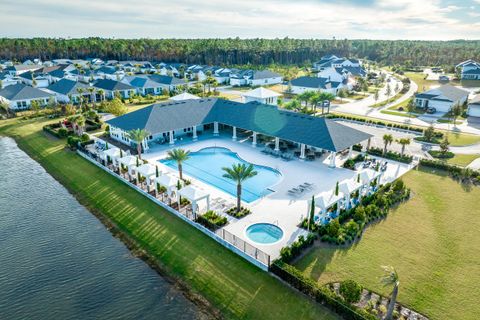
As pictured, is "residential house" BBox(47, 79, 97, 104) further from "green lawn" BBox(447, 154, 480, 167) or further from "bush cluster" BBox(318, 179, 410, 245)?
"green lawn" BBox(447, 154, 480, 167)

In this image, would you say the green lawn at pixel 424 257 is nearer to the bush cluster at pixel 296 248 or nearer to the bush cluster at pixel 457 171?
the bush cluster at pixel 296 248

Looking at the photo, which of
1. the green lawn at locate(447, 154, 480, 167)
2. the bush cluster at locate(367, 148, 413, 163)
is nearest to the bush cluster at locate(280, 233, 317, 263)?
the bush cluster at locate(367, 148, 413, 163)

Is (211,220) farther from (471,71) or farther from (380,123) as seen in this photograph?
(471,71)

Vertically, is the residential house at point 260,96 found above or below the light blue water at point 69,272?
above

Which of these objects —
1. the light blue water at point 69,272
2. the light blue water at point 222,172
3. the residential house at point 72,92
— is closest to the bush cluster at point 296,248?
the light blue water at point 69,272

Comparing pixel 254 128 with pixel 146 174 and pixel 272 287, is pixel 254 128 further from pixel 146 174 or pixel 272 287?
pixel 272 287

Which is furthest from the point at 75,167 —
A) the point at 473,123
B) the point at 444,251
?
the point at 473,123
